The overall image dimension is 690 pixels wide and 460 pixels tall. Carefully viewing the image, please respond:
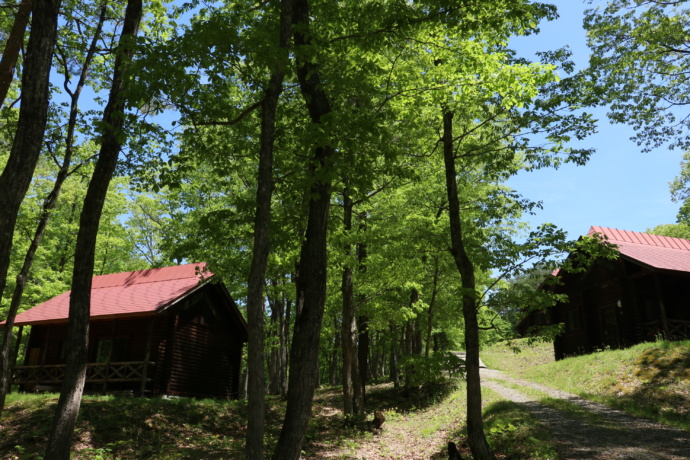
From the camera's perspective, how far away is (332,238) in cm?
1229

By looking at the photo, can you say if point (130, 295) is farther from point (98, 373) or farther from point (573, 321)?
point (573, 321)

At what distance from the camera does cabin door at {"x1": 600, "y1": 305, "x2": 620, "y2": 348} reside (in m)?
23.2

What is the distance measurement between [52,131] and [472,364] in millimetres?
14081

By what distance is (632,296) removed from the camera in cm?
2203

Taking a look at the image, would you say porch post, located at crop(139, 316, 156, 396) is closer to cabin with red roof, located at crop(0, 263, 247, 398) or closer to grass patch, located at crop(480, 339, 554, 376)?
cabin with red roof, located at crop(0, 263, 247, 398)

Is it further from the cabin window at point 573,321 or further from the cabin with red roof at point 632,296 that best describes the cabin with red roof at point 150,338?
the cabin window at point 573,321

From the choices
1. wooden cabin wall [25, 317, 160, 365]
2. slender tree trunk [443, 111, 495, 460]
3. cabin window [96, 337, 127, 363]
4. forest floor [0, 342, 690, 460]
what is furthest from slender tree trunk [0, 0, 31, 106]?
cabin window [96, 337, 127, 363]

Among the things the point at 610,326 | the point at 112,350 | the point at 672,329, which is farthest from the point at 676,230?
the point at 112,350

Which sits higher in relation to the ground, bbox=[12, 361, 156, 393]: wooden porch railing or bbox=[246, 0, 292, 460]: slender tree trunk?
bbox=[246, 0, 292, 460]: slender tree trunk

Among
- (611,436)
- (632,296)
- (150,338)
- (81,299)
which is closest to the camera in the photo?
(81,299)

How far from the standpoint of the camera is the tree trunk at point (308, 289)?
Answer: 7.67 m

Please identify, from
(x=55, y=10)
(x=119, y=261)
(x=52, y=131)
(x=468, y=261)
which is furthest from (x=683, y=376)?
(x=119, y=261)

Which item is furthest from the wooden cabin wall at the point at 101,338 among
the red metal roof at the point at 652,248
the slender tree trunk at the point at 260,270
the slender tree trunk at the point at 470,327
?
the red metal roof at the point at 652,248

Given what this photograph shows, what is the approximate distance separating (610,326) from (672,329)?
4.17m
